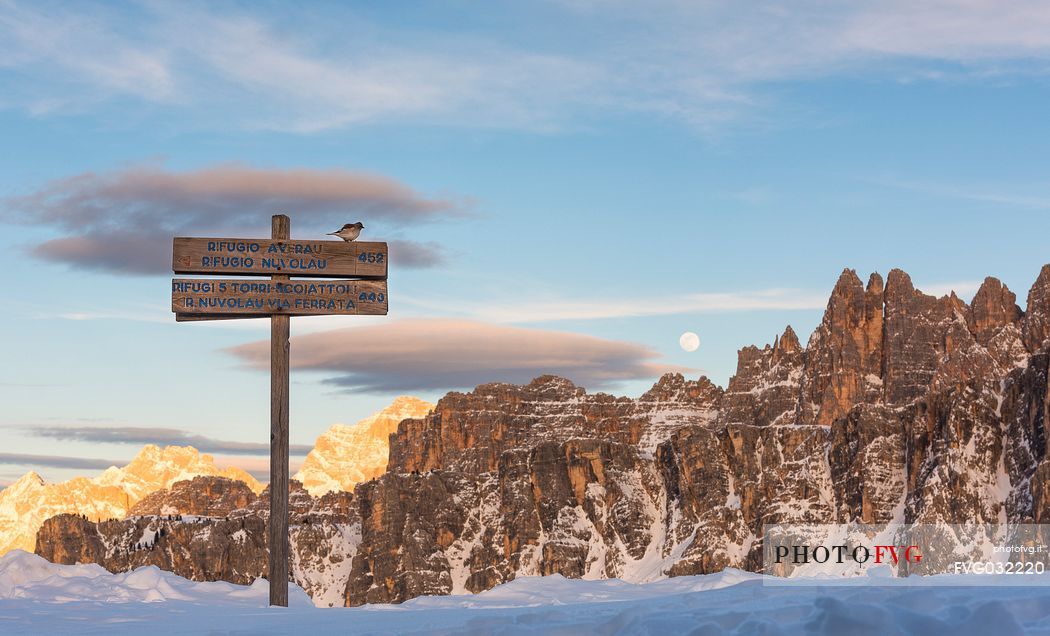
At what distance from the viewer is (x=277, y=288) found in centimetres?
2116

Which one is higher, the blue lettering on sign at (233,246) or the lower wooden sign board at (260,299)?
the blue lettering on sign at (233,246)

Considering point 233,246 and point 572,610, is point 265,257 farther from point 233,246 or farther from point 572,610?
point 572,610

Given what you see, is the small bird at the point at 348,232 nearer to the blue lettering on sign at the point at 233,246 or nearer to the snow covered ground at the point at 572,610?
the blue lettering on sign at the point at 233,246

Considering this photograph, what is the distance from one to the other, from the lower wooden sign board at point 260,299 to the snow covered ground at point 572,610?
480 centimetres

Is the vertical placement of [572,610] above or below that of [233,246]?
below

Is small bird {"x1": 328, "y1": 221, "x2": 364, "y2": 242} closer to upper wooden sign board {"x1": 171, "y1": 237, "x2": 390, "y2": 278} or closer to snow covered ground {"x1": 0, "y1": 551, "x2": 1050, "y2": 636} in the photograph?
upper wooden sign board {"x1": 171, "y1": 237, "x2": 390, "y2": 278}

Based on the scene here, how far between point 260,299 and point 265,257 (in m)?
0.72

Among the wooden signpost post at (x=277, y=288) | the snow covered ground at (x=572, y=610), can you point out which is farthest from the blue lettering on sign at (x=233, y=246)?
the snow covered ground at (x=572, y=610)

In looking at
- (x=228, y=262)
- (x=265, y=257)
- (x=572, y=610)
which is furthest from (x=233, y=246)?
(x=572, y=610)

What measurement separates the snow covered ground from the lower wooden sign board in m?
4.80

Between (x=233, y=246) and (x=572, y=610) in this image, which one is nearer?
(x=572, y=610)

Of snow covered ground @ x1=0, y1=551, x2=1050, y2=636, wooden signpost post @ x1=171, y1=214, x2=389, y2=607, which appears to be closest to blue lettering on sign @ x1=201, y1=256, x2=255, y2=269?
wooden signpost post @ x1=171, y1=214, x2=389, y2=607

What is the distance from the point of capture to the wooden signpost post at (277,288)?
21156 millimetres

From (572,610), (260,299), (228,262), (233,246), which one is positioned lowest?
(572,610)
